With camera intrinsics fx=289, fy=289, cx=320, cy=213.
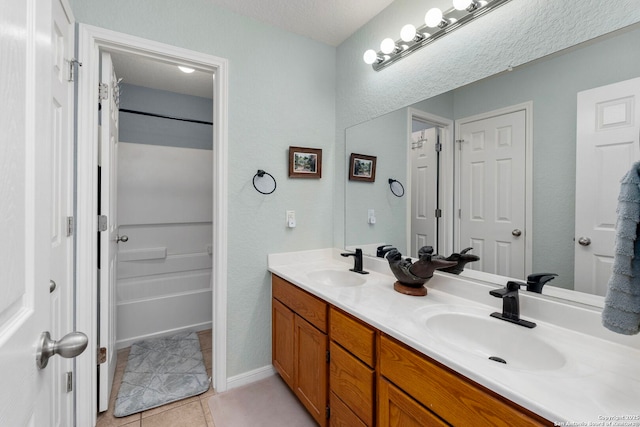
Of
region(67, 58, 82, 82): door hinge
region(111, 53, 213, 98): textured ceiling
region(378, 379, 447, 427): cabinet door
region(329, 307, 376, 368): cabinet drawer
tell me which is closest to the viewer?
region(378, 379, 447, 427): cabinet door

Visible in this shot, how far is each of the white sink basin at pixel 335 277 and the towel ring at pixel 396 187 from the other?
553 mm

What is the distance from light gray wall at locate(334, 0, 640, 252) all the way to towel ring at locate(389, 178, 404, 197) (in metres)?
0.45

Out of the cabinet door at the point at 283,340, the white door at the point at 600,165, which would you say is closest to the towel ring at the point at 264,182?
the cabinet door at the point at 283,340

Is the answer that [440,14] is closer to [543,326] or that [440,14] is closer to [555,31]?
[555,31]

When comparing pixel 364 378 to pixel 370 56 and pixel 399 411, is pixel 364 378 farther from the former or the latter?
pixel 370 56

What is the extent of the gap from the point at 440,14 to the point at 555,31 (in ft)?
1.68

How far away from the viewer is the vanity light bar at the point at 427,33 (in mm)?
1291

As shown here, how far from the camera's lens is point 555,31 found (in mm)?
1088

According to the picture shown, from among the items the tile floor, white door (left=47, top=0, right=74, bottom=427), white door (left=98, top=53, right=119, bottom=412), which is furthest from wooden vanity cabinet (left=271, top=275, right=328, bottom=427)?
white door (left=47, top=0, right=74, bottom=427)

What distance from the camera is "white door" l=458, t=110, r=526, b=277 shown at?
46.9 inches

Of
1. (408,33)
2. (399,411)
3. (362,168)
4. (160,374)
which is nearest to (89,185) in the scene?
(160,374)

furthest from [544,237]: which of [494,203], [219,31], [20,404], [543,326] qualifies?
[219,31]

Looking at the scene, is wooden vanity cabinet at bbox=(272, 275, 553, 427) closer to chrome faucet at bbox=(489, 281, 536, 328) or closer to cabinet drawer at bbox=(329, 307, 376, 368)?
cabinet drawer at bbox=(329, 307, 376, 368)

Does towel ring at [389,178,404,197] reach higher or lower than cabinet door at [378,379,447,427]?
higher
